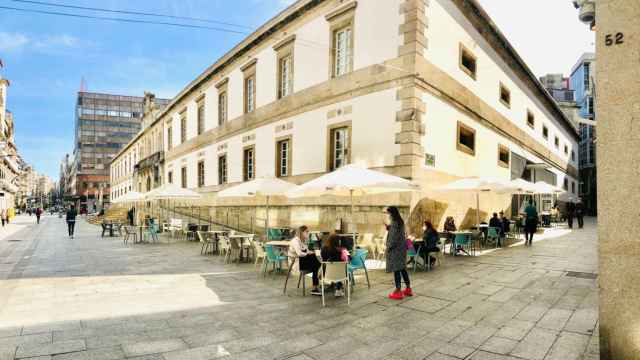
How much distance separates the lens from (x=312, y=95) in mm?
14500

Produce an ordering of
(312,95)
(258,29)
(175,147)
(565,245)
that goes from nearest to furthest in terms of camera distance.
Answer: (565,245), (312,95), (258,29), (175,147)

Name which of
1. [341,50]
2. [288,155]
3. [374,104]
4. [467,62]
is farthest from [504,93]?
[288,155]

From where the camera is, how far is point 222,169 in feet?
71.8

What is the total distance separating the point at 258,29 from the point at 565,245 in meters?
16.9

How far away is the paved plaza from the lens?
4.07m

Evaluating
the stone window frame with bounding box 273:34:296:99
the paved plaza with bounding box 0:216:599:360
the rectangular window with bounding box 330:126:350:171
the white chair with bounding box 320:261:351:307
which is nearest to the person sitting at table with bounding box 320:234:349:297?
the white chair with bounding box 320:261:351:307

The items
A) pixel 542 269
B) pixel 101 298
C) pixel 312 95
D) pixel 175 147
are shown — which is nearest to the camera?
pixel 101 298

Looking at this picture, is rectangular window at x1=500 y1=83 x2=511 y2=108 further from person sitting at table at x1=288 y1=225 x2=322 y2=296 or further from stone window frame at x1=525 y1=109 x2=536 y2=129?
person sitting at table at x1=288 y1=225 x2=322 y2=296

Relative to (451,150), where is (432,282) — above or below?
below

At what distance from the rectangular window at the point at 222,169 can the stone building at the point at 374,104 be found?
3.5 inches

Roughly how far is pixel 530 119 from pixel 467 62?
10736 millimetres

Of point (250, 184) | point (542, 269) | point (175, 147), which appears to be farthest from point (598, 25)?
point (175, 147)

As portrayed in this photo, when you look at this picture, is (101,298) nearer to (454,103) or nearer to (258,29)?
(454,103)

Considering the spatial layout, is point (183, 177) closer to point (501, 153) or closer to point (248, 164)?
point (248, 164)
